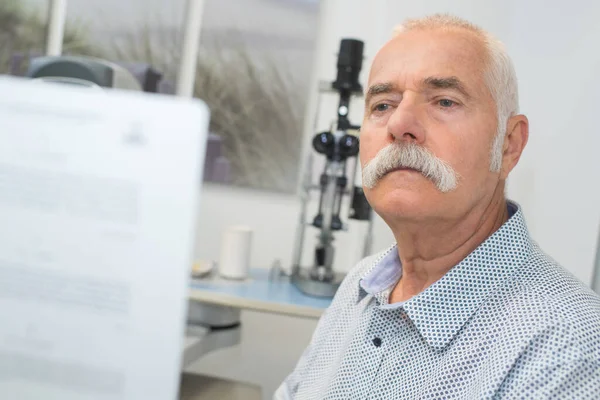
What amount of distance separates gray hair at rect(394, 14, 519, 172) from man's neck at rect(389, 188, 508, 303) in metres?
0.09

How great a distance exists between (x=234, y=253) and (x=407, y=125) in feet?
3.43

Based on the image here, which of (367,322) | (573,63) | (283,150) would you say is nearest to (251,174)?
(283,150)

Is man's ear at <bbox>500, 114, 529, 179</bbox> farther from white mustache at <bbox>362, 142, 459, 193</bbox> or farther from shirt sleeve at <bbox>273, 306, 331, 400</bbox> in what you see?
shirt sleeve at <bbox>273, 306, 331, 400</bbox>

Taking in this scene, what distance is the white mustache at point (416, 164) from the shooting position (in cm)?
104

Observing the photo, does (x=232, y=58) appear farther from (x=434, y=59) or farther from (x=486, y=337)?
(x=486, y=337)

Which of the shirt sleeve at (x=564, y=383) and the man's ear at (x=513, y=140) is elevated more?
the man's ear at (x=513, y=140)

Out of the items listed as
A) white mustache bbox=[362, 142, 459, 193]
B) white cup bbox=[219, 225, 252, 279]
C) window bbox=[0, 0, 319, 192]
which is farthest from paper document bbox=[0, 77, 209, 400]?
window bbox=[0, 0, 319, 192]

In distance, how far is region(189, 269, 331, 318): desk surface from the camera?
1680 millimetres

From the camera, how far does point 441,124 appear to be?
3.53 feet

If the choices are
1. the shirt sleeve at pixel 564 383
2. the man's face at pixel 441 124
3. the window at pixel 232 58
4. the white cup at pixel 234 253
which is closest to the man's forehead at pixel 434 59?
the man's face at pixel 441 124

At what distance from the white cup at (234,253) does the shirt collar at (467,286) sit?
3.44 ft

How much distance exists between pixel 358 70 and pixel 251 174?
693 millimetres

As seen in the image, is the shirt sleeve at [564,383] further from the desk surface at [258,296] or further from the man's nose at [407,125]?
the desk surface at [258,296]

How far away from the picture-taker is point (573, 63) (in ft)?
5.97
